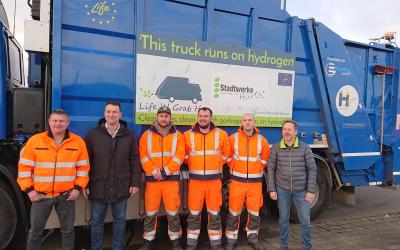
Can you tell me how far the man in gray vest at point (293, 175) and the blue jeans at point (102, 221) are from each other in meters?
1.56

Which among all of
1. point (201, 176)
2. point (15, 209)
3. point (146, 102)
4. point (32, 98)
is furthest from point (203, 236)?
point (32, 98)

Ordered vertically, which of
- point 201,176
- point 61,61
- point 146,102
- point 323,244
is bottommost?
point 323,244

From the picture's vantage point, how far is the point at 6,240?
12.2ft

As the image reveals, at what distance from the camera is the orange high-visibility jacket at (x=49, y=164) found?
10.2 ft

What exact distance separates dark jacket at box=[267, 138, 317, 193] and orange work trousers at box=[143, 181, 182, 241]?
112 cm

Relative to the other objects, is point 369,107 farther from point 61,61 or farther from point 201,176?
point 61,61

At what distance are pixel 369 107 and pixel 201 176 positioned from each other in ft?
11.0

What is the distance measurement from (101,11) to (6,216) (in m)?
2.27

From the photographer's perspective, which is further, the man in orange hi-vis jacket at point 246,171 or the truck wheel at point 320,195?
the truck wheel at point 320,195

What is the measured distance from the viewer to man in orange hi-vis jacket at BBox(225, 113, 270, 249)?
405 cm

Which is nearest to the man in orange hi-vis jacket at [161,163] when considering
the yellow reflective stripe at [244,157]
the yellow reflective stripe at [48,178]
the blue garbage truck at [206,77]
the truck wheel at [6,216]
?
the blue garbage truck at [206,77]

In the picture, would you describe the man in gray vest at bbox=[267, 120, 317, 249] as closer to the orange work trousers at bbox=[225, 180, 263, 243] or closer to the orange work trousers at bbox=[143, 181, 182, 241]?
the orange work trousers at bbox=[225, 180, 263, 243]

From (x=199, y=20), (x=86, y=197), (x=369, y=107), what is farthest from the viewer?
(x=369, y=107)

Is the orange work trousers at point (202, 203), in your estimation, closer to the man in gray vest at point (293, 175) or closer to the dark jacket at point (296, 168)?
the man in gray vest at point (293, 175)
